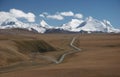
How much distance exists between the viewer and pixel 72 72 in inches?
1959

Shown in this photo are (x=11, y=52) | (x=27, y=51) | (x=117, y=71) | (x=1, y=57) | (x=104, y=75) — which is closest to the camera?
(x=104, y=75)

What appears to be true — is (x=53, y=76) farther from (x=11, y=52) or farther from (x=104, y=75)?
(x=11, y=52)

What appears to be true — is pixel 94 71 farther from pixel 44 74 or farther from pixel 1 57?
pixel 1 57

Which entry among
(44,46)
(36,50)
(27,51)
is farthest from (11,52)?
(44,46)

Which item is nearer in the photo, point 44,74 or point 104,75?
point 104,75

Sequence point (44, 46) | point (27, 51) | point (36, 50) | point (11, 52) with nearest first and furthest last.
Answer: point (11, 52)
point (27, 51)
point (36, 50)
point (44, 46)

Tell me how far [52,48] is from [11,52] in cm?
3861

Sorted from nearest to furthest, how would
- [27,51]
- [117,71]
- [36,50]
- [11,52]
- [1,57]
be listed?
1. [117,71]
2. [1,57]
3. [11,52]
4. [27,51]
5. [36,50]

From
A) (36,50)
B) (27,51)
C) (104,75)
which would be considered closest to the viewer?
(104,75)

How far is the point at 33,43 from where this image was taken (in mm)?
123062

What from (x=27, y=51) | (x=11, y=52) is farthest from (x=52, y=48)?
(x=11, y=52)

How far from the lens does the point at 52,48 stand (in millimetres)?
128000

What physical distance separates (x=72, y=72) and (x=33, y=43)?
74354 millimetres

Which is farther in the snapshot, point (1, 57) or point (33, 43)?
point (33, 43)
